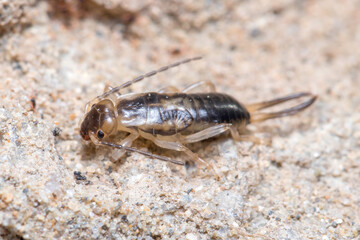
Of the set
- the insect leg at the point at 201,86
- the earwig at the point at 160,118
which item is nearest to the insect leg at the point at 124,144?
the earwig at the point at 160,118

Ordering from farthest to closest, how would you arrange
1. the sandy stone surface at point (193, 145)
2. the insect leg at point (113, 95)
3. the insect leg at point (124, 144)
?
the insect leg at point (113, 95), the insect leg at point (124, 144), the sandy stone surface at point (193, 145)

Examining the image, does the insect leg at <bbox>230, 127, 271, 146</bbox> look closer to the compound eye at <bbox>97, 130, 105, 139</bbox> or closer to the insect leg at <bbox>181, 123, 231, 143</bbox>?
the insect leg at <bbox>181, 123, 231, 143</bbox>

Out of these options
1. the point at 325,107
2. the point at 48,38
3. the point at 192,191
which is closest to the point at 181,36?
the point at 48,38

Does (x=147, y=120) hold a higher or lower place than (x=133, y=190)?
higher

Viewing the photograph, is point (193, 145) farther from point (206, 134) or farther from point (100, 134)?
point (100, 134)

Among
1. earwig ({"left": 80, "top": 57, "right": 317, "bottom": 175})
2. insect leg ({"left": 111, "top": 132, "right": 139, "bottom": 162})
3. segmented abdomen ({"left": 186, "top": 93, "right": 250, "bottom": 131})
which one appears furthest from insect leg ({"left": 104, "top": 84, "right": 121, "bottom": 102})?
segmented abdomen ({"left": 186, "top": 93, "right": 250, "bottom": 131})

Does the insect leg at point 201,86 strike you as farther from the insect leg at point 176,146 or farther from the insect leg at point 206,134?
the insect leg at point 176,146

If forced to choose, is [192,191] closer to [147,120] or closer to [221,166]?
[221,166]

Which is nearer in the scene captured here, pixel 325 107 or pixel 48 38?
pixel 48 38

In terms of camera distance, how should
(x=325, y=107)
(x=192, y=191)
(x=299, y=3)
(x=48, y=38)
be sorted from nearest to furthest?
(x=192, y=191) → (x=48, y=38) → (x=325, y=107) → (x=299, y=3)
